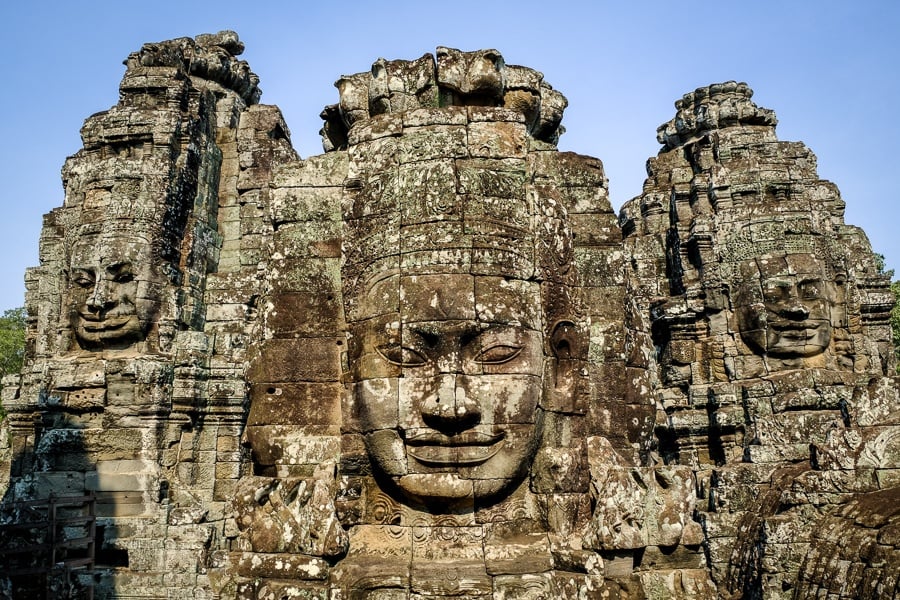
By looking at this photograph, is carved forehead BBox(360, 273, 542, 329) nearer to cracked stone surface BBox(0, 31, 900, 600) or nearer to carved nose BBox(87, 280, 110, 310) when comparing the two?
cracked stone surface BBox(0, 31, 900, 600)

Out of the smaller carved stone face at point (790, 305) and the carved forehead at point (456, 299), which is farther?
the smaller carved stone face at point (790, 305)

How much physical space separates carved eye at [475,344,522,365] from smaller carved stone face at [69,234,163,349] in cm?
750

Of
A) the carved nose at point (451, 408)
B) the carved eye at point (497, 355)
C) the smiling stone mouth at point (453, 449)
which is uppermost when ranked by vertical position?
the carved eye at point (497, 355)

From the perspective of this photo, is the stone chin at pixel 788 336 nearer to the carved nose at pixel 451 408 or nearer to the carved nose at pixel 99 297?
the carved nose at pixel 451 408

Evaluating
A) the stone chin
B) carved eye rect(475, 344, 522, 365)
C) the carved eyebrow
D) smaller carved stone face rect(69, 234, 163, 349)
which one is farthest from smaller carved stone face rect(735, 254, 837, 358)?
the carved eyebrow

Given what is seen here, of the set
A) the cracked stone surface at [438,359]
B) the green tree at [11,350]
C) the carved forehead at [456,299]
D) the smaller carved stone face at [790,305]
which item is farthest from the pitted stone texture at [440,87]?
the green tree at [11,350]

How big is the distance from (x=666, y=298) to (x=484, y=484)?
10732 mm

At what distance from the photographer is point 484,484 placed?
4.88 meters

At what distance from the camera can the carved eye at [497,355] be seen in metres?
4.97

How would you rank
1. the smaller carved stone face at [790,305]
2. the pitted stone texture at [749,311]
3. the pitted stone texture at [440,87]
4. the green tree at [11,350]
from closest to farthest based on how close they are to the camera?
1. the pitted stone texture at [440,87]
2. the pitted stone texture at [749,311]
3. the smaller carved stone face at [790,305]
4. the green tree at [11,350]

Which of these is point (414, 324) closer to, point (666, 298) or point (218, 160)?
point (218, 160)

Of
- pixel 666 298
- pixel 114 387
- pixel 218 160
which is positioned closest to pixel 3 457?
pixel 114 387

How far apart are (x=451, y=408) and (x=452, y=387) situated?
0.50 feet

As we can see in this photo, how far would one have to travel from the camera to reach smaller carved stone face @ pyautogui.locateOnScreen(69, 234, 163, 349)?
1076 centimetres
